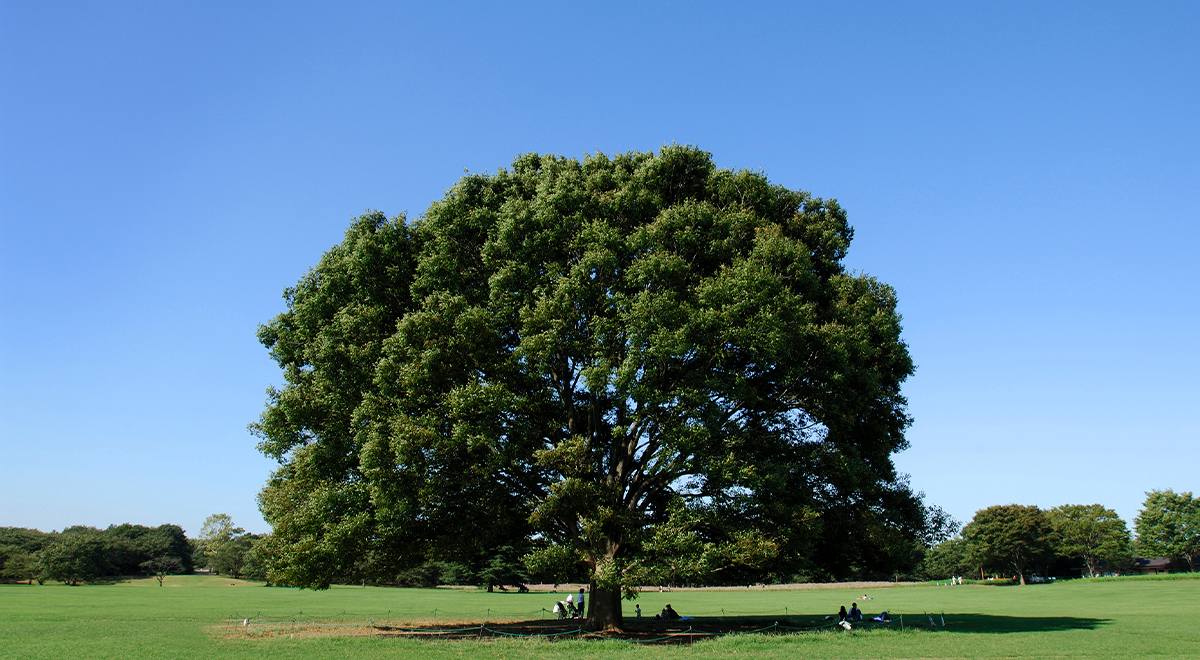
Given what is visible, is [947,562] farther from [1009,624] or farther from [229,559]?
[229,559]

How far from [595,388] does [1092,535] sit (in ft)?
436

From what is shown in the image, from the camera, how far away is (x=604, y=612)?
26.5 m

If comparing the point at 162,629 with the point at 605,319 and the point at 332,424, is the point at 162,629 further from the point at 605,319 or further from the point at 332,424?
the point at 605,319

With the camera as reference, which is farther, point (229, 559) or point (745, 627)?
point (229, 559)

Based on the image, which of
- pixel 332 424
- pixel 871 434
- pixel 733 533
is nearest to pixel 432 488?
pixel 332 424

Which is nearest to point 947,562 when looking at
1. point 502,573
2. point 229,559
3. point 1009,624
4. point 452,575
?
point 502,573

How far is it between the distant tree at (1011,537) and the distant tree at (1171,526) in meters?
19.0

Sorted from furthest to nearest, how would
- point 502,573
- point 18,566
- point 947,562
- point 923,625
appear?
point 947,562, point 18,566, point 502,573, point 923,625

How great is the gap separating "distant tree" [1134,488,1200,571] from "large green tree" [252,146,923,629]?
11794 cm

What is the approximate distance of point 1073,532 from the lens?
4532 inches

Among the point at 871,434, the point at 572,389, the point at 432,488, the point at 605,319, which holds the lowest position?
the point at 432,488

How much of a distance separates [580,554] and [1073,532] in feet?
421

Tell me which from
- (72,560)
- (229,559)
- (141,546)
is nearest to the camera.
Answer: (72,560)

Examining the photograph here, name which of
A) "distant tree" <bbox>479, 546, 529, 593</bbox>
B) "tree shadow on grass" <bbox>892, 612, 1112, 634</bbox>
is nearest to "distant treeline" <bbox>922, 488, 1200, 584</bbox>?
"distant tree" <bbox>479, 546, 529, 593</bbox>
